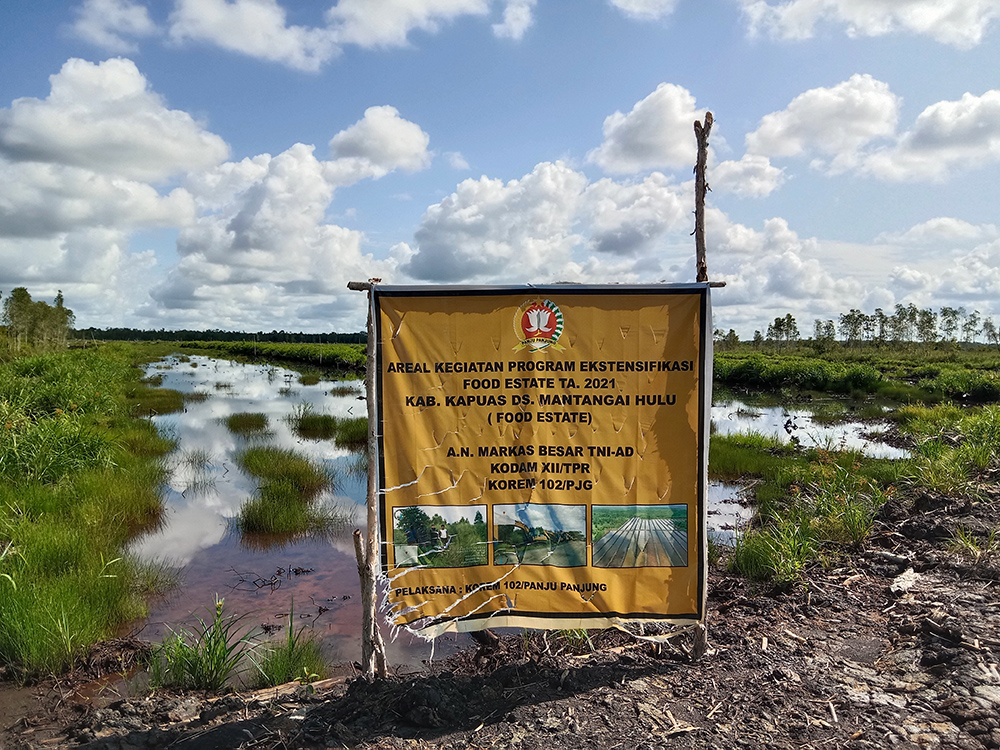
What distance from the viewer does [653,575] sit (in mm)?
3982

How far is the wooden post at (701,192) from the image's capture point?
3.97 metres

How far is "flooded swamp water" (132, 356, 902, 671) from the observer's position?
19.2ft

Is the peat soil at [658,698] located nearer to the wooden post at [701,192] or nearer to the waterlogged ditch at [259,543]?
the waterlogged ditch at [259,543]

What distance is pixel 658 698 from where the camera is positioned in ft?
11.9

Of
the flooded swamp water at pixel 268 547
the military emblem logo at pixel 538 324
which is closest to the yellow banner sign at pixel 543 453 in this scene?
the military emblem logo at pixel 538 324

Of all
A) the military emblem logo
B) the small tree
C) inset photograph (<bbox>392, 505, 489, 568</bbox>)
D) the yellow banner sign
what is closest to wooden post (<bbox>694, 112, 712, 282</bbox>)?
the yellow banner sign

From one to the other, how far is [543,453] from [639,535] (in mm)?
821

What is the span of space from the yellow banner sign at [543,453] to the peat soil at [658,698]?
38 centimetres

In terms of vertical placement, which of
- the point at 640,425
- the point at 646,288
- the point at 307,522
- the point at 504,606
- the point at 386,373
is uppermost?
the point at 646,288

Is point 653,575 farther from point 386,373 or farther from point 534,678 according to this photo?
point 386,373

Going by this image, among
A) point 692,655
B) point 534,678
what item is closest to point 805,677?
point 692,655

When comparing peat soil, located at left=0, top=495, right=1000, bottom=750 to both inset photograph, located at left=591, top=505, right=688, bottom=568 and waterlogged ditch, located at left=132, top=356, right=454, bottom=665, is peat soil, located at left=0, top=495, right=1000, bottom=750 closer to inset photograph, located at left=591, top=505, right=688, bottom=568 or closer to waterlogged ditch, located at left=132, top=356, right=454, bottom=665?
inset photograph, located at left=591, top=505, right=688, bottom=568

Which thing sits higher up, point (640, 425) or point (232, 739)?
point (640, 425)

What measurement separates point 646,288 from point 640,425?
86cm
